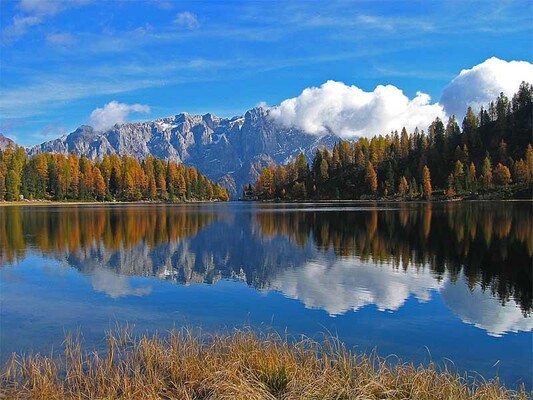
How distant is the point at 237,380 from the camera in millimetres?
11133

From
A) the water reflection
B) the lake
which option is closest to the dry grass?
the lake

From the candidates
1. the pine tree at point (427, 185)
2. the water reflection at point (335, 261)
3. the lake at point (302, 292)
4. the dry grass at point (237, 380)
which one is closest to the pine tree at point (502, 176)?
the pine tree at point (427, 185)

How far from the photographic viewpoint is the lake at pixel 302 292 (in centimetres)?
1767

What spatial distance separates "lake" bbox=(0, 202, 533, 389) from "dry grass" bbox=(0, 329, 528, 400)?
369 centimetres

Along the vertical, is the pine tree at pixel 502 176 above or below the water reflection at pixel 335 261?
above

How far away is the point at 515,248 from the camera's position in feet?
134

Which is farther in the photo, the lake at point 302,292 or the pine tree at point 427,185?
the pine tree at point 427,185

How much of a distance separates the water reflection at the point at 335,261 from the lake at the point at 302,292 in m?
0.12

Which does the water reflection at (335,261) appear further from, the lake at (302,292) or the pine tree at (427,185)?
the pine tree at (427,185)

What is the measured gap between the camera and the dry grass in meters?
10.5

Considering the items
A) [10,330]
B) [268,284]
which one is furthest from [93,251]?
[10,330]

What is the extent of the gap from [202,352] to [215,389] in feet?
9.82

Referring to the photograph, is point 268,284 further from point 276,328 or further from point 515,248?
point 515,248

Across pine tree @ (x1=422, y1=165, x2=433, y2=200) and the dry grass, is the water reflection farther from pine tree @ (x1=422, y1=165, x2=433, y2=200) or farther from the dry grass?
pine tree @ (x1=422, y1=165, x2=433, y2=200)
